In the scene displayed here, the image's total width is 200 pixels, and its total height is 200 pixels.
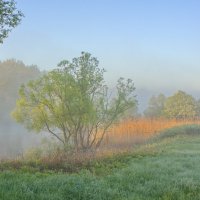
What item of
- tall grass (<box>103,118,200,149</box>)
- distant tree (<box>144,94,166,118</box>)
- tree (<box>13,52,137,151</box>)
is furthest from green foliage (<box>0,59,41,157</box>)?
tree (<box>13,52,137,151</box>)

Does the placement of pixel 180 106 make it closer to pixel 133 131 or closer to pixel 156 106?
pixel 156 106

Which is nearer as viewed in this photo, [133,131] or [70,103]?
[70,103]

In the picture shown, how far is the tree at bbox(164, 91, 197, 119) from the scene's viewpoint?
3928 cm

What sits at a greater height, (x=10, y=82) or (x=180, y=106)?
(x=10, y=82)

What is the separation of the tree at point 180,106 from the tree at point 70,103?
21.0 m

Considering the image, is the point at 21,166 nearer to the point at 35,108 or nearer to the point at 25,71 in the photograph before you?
the point at 35,108

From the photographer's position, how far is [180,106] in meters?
39.5

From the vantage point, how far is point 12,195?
686 cm

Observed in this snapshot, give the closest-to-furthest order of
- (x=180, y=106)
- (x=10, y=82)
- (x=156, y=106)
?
(x=180, y=106)
(x=156, y=106)
(x=10, y=82)

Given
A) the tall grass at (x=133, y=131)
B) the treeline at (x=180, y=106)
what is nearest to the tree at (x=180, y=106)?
the treeline at (x=180, y=106)

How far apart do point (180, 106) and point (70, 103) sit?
946 inches

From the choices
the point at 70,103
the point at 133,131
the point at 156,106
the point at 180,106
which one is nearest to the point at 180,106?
the point at 180,106

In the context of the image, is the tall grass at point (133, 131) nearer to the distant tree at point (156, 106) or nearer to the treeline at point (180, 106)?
the treeline at point (180, 106)

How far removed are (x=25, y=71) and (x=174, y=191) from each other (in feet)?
209
